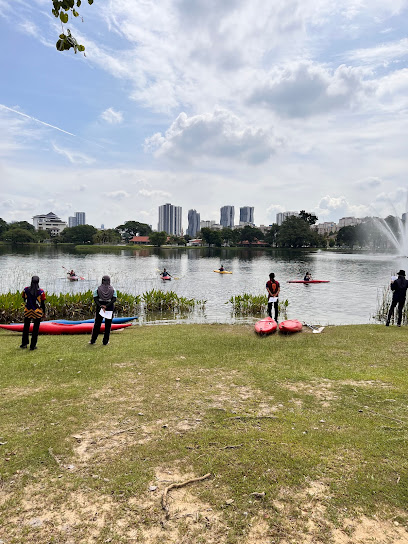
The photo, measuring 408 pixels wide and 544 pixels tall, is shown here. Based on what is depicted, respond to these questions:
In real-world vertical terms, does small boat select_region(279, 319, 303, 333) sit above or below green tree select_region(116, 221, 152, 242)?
below

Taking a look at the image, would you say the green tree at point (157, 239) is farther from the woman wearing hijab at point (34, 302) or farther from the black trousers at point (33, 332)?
the woman wearing hijab at point (34, 302)

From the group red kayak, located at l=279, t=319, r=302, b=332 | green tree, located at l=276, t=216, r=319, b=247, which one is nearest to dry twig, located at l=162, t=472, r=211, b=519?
red kayak, located at l=279, t=319, r=302, b=332

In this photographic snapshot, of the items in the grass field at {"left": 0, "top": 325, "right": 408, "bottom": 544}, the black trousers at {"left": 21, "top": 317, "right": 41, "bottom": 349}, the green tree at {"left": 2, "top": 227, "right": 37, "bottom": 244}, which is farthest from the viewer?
the green tree at {"left": 2, "top": 227, "right": 37, "bottom": 244}

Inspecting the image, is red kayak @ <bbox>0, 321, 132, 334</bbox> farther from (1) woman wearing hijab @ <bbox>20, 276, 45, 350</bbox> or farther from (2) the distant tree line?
(2) the distant tree line

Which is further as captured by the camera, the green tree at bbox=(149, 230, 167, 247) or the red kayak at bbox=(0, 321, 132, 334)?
the green tree at bbox=(149, 230, 167, 247)

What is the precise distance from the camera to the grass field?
4254 millimetres

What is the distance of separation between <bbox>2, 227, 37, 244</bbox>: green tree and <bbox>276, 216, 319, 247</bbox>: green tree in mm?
97450

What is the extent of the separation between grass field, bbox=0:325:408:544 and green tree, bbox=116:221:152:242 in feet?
575

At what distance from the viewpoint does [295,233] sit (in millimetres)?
140750

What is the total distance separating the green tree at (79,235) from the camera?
14938 centimetres

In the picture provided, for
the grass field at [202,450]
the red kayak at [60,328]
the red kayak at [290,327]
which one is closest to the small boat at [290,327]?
the red kayak at [290,327]

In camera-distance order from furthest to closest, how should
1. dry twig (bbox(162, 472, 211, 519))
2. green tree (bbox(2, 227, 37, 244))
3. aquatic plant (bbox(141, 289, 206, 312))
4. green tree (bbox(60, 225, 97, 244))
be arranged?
1. green tree (bbox(60, 225, 97, 244))
2. green tree (bbox(2, 227, 37, 244))
3. aquatic plant (bbox(141, 289, 206, 312))
4. dry twig (bbox(162, 472, 211, 519))

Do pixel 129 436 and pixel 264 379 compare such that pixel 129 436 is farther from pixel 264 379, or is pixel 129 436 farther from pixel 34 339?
pixel 34 339

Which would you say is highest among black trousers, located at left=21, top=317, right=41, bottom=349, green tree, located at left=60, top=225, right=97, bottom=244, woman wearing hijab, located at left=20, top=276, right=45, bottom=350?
green tree, located at left=60, top=225, right=97, bottom=244
